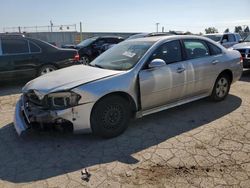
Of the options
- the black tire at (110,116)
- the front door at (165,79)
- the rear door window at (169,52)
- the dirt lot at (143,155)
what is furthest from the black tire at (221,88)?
the black tire at (110,116)

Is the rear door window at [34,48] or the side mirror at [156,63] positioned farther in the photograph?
the rear door window at [34,48]

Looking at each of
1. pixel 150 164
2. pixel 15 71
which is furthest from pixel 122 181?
pixel 15 71

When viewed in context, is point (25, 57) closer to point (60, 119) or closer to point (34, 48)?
point (34, 48)

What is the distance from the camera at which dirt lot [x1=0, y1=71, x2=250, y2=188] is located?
3014 mm

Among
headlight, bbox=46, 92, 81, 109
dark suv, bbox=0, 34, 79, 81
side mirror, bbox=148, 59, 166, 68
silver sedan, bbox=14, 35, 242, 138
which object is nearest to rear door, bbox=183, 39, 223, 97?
silver sedan, bbox=14, 35, 242, 138

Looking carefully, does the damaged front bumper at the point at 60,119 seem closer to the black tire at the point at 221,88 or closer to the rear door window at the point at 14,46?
the black tire at the point at 221,88

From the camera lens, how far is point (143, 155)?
3.55 metres

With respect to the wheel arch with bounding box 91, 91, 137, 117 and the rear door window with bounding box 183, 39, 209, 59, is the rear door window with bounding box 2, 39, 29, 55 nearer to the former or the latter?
the wheel arch with bounding box 91, 91, 137, 117

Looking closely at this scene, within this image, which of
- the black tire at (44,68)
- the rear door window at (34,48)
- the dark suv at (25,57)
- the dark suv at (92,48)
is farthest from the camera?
the dark suv at (92,48)

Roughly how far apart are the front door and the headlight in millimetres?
1133

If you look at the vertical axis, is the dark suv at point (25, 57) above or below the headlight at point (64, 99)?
above

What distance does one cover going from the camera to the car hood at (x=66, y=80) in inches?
147

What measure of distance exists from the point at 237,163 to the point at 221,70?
2724mm

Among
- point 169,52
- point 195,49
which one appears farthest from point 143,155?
point 195,49
